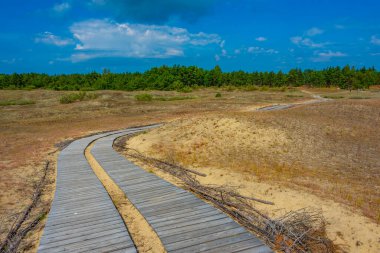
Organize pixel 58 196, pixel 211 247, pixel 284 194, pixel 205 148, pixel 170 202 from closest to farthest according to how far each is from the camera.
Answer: pixel 211 247, pixel 170 202, pixel 58 196, pixel 284 194, pixel 205 148

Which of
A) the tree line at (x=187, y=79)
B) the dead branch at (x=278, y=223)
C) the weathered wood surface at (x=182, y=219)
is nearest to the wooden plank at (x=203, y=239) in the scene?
the weathered wood surface at (x=182, y=219)

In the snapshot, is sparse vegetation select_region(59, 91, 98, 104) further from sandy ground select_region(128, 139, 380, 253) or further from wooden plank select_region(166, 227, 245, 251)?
wooden plank select_region(166, 227, 245, 251)

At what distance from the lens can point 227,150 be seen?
15.2 m

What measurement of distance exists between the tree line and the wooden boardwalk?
81.5 metres

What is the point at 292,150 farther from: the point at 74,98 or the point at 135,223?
the point at 74,98

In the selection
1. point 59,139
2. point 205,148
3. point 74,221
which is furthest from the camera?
point 59,139

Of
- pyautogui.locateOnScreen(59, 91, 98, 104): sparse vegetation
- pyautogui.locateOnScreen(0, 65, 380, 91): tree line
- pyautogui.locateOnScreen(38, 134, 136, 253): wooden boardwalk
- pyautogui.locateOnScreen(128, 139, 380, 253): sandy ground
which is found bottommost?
pyautogui.locateOnScreen(128, 139, 380, 253): sandy ground

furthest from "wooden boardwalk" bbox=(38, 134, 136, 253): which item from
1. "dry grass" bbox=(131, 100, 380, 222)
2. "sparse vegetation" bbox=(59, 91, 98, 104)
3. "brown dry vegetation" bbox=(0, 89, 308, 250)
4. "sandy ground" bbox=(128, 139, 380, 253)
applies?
"sparse vegetation" bbox=(59, 91, 98, 104)

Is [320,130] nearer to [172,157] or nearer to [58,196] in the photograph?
[172,157]

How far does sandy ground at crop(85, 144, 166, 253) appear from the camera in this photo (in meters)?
6.20

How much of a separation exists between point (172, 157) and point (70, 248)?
29.0 ft

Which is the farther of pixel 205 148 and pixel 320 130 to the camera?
pixel 320 130

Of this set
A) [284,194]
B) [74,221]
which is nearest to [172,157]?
[284,194]

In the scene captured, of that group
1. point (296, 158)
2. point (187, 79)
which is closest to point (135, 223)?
point (296, 158)
